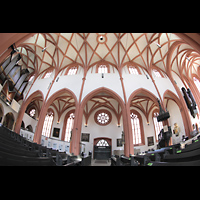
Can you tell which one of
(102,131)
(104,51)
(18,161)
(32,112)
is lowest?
(18,161)

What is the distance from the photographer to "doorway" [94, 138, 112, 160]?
792 inches

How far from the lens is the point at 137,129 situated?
2142cm

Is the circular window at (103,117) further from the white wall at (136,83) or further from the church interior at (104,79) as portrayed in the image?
the white wall at (136,83)

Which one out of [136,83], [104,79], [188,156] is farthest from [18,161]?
[136,83]

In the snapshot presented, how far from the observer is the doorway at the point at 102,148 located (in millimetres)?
20109

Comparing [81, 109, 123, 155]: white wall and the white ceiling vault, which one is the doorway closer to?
[81, 109, 123, 155]: white wall

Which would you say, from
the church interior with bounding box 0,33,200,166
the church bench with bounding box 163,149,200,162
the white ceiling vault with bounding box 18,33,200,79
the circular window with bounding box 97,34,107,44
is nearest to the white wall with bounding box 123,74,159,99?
the church interior with bounding box 0,33,200,166

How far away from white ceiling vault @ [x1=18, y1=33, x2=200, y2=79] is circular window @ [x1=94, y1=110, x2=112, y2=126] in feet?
30.2

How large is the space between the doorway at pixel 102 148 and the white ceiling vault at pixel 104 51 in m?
12.3

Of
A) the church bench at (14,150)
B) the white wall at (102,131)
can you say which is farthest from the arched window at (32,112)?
the church bench at (14,150)

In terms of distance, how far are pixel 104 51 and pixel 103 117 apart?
449 inches

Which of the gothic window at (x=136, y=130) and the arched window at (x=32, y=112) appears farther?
the gothic window at (x=136, y=130)

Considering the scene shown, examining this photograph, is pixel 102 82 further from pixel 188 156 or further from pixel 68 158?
pixel 188 156
